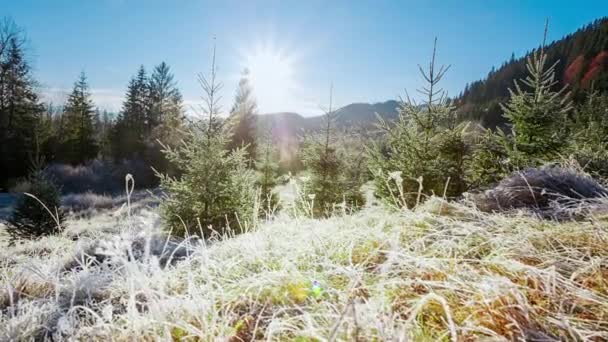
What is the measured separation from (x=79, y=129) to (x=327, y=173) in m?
34.4

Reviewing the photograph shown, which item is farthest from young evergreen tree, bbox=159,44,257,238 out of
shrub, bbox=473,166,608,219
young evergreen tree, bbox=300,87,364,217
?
shrub, bbox=473,166,608,219

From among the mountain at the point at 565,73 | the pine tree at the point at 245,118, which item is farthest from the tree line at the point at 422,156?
the mountain at the point at 565,73

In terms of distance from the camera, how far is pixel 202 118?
354 inches

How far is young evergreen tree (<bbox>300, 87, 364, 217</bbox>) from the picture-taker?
10547 mm

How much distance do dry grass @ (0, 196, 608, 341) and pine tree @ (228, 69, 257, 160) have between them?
25113 millimetres

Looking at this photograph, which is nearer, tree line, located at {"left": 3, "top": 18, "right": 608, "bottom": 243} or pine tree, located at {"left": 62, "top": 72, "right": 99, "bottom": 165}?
tree line, located at {"left": 3, "top": 18, "right": 608, "bottom": 243}

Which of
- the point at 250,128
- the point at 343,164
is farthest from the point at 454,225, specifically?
the point at 250,128

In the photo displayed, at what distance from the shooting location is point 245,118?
28.7 m

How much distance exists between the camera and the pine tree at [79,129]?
32.8m

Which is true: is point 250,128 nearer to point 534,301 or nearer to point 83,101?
point 83,101

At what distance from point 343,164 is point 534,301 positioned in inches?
415

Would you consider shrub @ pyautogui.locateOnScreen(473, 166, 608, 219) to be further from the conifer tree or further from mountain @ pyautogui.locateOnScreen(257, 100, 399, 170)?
mountain @ pyautogui.locateOnScreen(257, 100, 399, 170)

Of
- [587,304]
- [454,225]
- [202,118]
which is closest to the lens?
[587,304]

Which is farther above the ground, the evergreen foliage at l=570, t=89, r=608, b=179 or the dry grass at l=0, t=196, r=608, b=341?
the evergreen foliage at l=570, t=89, r=608, b=179
